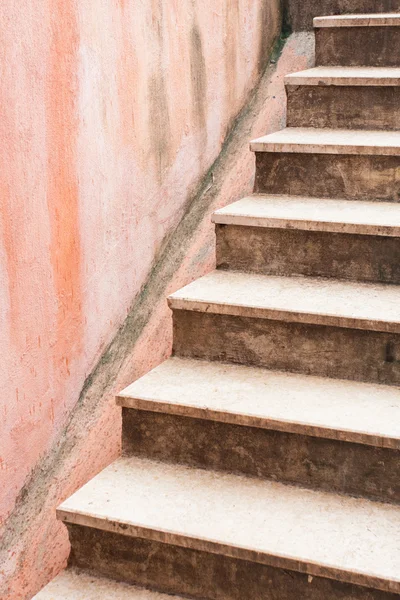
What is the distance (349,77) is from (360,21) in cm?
37

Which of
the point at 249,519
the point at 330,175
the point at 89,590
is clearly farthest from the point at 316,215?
the point at 89,590

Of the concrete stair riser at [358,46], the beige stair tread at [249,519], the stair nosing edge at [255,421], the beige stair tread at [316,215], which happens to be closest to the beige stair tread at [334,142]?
the beige stair tread at [316,215]

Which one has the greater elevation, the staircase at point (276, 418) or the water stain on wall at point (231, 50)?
the water stain on wall at point (231, 50)

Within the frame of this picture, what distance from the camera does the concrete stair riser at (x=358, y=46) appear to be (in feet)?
8.96

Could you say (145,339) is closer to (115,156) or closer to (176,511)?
(115,156)

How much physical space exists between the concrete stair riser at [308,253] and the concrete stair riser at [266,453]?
613 millimetres

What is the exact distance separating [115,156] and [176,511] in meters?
1.02

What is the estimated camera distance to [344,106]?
256cm

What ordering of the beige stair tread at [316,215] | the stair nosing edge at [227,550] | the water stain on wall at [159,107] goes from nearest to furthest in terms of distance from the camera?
1. the stair nosing edge at [227,550]
2. the beige stair tread at [316,215]
3. the water stain on wall at [159,107]

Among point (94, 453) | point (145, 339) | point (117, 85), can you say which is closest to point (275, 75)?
point (117, 85)

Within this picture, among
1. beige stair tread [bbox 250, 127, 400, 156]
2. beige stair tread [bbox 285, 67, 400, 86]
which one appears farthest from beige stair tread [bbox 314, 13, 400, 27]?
beige stair tread [bbox 250, 127, 400, 156]

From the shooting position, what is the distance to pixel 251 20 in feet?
9.34

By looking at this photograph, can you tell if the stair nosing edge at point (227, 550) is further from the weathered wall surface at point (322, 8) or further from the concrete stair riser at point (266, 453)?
the weathered wall surface at point (322, 8)

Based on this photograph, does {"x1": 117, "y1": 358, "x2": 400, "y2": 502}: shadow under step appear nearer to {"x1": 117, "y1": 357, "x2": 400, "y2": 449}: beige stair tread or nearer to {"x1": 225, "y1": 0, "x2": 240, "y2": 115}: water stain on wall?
{"x1": 117, "y1": 357, "x2": 400, "y2": 449}: beige stair tread
